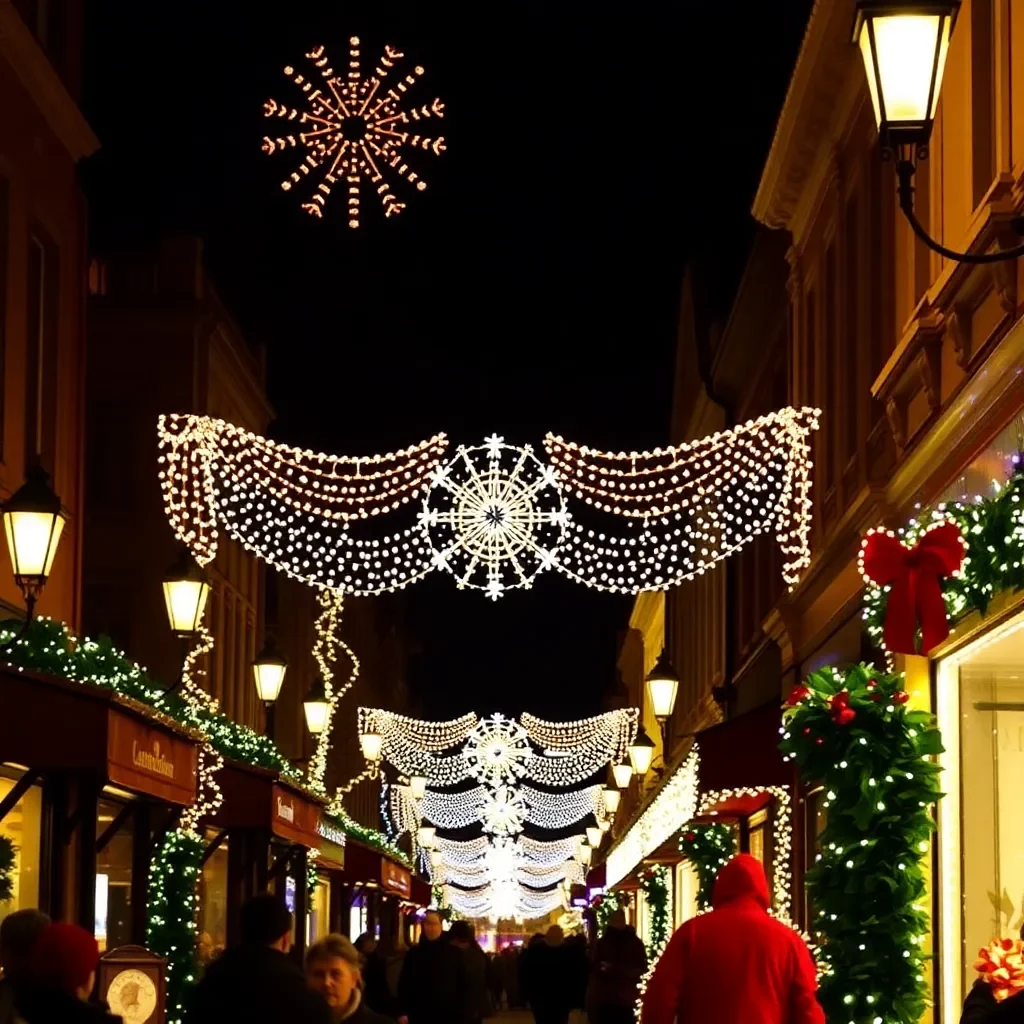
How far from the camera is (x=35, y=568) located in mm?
14656

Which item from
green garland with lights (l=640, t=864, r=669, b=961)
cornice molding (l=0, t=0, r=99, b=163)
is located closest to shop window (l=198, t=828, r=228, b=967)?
green garland with lights (l=640, t=864, r=669, b=961)

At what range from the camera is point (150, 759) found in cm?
1644

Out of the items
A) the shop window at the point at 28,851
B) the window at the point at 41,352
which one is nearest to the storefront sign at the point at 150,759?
the shop window at the point at 28,851

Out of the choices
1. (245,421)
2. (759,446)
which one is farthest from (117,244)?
(759,446)

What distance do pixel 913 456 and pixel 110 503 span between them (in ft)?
97.7

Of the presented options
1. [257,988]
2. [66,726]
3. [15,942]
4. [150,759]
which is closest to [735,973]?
[257,988]

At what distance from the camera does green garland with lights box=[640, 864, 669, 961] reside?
38531 mm

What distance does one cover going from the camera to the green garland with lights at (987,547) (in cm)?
1141

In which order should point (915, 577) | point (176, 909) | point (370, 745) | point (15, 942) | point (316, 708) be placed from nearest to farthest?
1. point (15, 942)
2. point (915, 577)
3. point (176, 909)
4. point (316, 708)
5. point (370, 745)

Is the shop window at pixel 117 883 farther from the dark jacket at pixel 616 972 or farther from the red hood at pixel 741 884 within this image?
the red hood at pixel 741 884

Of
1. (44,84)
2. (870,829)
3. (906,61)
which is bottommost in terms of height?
(870,829)

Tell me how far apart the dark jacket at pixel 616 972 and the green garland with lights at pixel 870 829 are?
32.6 feet

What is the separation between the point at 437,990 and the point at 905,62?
12640 millimetres

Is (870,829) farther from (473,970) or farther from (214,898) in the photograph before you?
(214,898)
